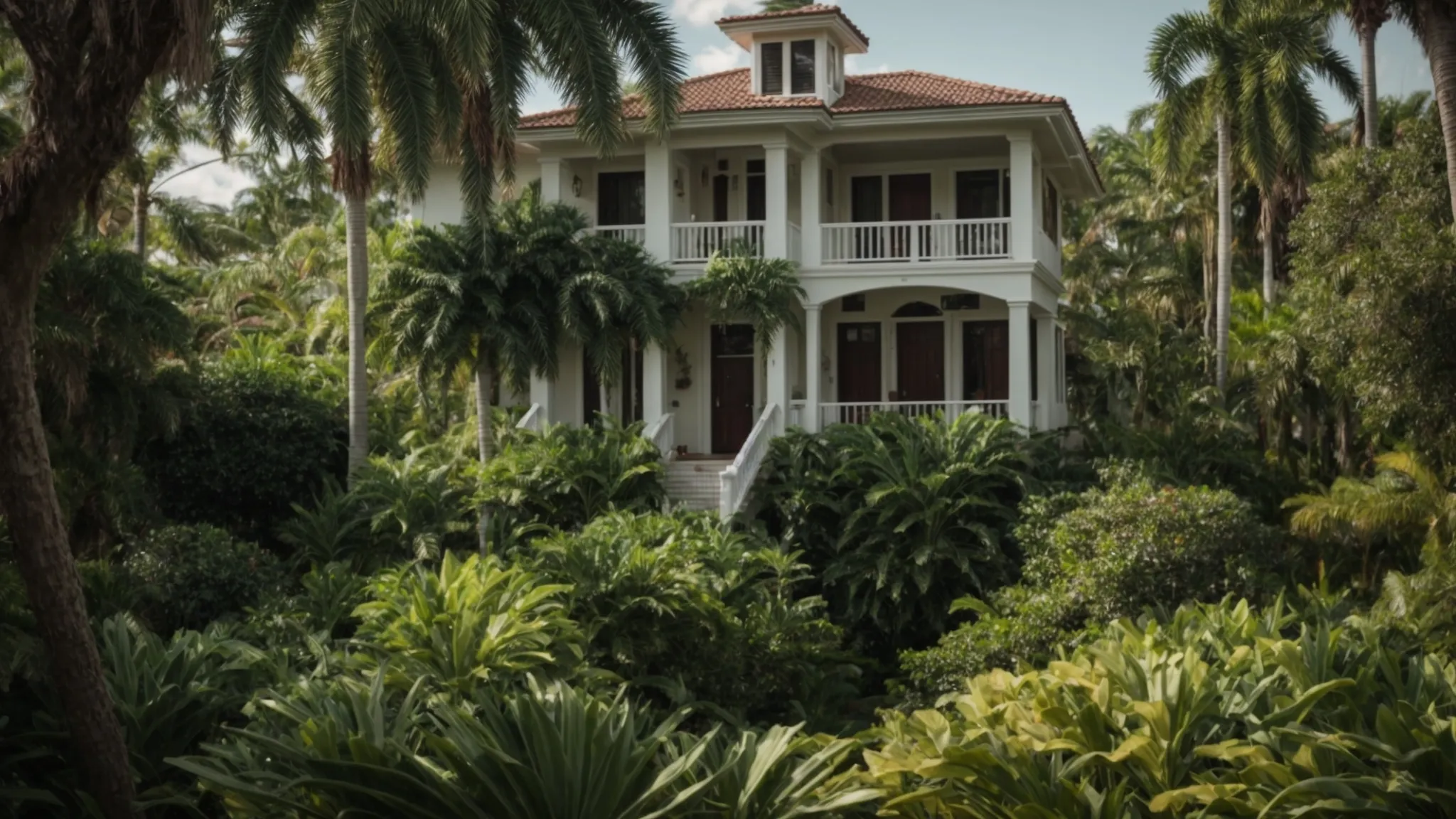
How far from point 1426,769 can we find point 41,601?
9952 mm

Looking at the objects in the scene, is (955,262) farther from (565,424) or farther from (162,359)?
(162,359)

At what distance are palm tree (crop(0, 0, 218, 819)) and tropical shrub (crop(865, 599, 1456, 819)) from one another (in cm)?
593

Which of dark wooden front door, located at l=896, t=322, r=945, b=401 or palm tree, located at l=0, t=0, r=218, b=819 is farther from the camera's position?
dark wooden front door, located at l=896, t=322, r=945, b=401

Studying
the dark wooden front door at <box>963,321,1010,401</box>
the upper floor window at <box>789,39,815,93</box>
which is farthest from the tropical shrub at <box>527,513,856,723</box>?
the upper floor window at <box>789,39,815,93</box>

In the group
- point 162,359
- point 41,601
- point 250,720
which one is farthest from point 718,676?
point 162,359

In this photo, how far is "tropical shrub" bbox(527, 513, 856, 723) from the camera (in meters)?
17.4

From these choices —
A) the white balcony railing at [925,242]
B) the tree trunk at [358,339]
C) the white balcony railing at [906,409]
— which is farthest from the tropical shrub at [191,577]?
the white balcony railing at [925,242]

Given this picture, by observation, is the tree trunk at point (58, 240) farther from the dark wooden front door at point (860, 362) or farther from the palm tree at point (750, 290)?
the dark wooden front door at point (860, 362)

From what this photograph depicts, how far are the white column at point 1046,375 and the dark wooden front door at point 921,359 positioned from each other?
182cm

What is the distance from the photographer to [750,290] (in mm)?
25438

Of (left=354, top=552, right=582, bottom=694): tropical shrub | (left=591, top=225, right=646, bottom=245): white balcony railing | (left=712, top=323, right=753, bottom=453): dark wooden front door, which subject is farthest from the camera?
(left=712, top=323, right=753, bottom=453): dark wooden front door

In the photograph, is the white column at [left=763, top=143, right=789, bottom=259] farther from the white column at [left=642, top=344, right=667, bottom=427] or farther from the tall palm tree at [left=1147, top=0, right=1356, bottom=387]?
the tall palm tree at [left=1147, top=0, right=1356, bottom=387]

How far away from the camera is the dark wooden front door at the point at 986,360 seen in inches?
1150

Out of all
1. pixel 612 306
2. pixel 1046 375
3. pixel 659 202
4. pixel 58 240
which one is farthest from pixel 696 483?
pixel 58 240
